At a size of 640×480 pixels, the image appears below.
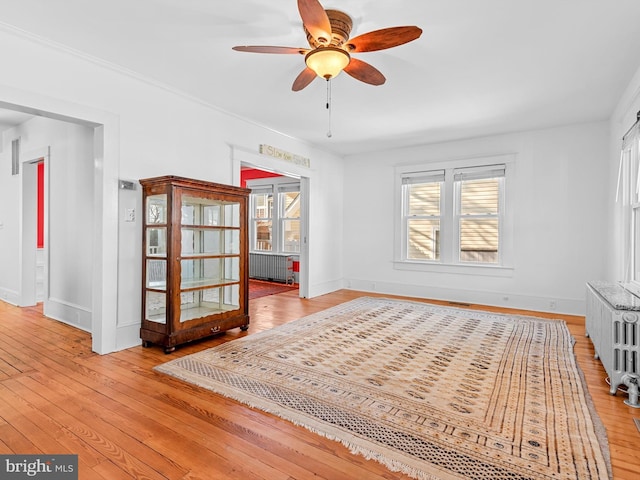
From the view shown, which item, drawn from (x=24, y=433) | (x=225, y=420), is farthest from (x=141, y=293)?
(x=225, y=420)

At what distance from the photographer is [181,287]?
359 centimetres

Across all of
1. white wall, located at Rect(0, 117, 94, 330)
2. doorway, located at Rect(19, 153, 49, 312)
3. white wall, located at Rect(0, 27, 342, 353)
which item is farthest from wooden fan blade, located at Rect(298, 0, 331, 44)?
doorway, located at Rect(19, 153, 49, 312)

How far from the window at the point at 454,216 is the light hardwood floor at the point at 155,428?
2894 millimetres

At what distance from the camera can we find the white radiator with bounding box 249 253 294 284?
825 centimetres

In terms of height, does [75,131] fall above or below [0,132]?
below

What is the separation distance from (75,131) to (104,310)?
243cm

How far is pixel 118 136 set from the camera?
11.6 feet

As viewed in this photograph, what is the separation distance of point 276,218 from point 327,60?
253 inches

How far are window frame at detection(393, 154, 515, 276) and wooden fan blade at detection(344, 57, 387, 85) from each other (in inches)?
142

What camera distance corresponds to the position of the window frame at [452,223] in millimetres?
5691

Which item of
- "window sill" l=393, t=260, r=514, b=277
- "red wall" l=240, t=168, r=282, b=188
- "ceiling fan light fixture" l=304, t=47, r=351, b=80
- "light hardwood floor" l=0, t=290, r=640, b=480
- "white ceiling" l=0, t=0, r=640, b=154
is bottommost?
"light hardwood floor" l=0, t=290, r=640, b=480

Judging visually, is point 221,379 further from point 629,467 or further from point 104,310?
point 629,467

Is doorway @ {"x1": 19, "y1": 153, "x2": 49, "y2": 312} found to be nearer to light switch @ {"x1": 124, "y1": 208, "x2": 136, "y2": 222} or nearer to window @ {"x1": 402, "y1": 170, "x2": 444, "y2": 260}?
light switch @ {"x1": 124, "y1": 208, "x2": 136, "y2": 222}

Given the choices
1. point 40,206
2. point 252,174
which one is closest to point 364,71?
point 40,206
